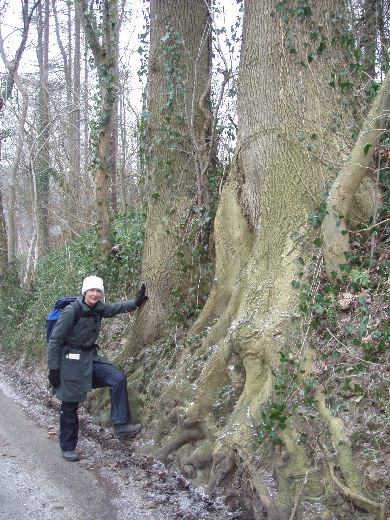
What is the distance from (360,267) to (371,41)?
4.25 metres

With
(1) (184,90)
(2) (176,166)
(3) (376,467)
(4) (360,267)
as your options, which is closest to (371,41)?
(1) (184,90)

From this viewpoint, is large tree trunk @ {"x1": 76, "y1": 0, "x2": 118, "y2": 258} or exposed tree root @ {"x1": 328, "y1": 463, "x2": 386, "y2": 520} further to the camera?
large tree trunk @ {"x1": 76, "y1": 0, "x2": 118, "y2": 258}

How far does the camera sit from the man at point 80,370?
6.14 m

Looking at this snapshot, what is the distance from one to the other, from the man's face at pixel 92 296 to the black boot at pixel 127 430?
154 centimetres

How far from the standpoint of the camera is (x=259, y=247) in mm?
5770

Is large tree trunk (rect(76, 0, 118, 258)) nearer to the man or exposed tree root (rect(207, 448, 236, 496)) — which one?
the man

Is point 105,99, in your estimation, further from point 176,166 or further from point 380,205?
point 380,205

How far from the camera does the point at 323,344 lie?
4.79m

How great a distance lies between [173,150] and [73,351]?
3.26 m

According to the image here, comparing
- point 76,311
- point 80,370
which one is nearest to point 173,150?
point 76,311

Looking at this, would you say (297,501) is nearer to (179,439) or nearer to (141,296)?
(179,439)

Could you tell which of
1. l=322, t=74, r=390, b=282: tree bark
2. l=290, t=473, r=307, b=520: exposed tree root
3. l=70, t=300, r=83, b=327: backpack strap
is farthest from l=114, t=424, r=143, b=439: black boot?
l=322, t=74, r=390, b=282: tree bark

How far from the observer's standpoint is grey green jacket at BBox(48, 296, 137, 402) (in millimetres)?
6137

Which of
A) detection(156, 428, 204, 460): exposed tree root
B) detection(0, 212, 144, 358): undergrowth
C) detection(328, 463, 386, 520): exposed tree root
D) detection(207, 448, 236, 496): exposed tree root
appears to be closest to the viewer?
detection(328, 463, 386, 520): exposed tree root
